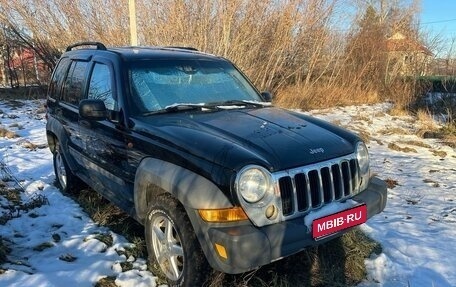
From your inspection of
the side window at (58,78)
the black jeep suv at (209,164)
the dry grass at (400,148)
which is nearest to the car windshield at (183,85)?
the black jeep suv at (209,164)

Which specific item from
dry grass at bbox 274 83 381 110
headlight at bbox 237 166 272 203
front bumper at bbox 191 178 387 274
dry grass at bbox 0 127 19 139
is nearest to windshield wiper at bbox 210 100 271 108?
headlight at bbox 237 166 272 203

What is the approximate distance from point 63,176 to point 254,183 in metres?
3.68

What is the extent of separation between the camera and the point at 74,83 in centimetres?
500

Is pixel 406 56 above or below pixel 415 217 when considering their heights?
above

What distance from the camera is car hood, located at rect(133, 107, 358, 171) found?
9.29 ft

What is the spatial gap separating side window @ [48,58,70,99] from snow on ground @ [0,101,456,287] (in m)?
1.23

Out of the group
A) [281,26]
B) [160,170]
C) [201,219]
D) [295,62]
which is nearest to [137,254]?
[160,170]

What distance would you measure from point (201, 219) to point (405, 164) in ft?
20.0

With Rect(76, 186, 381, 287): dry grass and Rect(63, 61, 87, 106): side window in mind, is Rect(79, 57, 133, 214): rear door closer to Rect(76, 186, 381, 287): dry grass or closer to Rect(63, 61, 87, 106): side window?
Rect(63, 61, 87, 106): side window

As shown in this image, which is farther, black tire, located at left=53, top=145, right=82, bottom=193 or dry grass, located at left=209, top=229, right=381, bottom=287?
black tire, located at left=53, top=145, right=82, bottom=193

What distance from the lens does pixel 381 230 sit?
445 cm

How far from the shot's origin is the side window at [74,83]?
15.7ft

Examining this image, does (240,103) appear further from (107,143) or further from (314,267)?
(314,267)

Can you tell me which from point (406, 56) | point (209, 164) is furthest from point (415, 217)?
point (406, 56)
